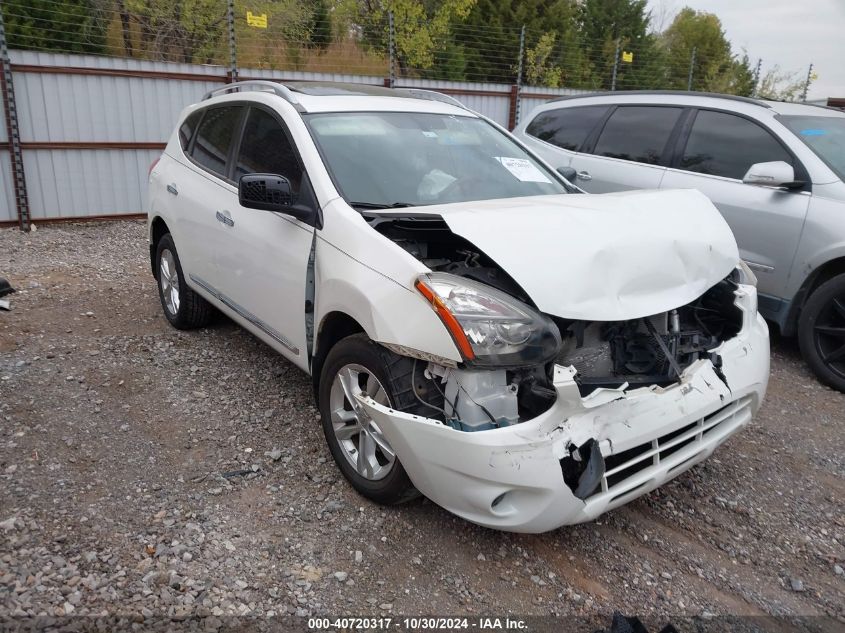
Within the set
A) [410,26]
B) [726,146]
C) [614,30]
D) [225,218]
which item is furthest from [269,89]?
[614,30]

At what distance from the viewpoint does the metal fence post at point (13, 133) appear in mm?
8188

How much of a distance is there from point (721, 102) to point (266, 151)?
3.73 m

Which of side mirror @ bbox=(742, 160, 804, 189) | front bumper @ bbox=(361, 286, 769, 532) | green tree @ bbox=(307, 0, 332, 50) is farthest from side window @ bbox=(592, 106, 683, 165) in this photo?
green tree @ bbox=(307, 0, 332, 50)

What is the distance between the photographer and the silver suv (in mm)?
4512

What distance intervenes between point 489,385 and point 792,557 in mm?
1543

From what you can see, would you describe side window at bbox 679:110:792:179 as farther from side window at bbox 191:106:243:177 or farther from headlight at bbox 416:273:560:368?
side window at bbox 191:106:243:177

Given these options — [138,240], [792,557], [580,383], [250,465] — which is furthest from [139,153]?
[792,557]

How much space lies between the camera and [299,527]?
2865 millimetres

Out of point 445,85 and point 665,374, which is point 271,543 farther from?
point 445,85

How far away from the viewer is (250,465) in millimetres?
Answer: 3330

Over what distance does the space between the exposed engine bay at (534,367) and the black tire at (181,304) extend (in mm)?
2401

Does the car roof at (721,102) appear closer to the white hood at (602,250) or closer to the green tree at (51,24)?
the white hood at (602,250)

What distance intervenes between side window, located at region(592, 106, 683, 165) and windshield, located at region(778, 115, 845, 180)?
0.92 metres

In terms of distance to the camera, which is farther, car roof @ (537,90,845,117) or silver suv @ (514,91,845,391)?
car roof @ (537,90,845,117)
